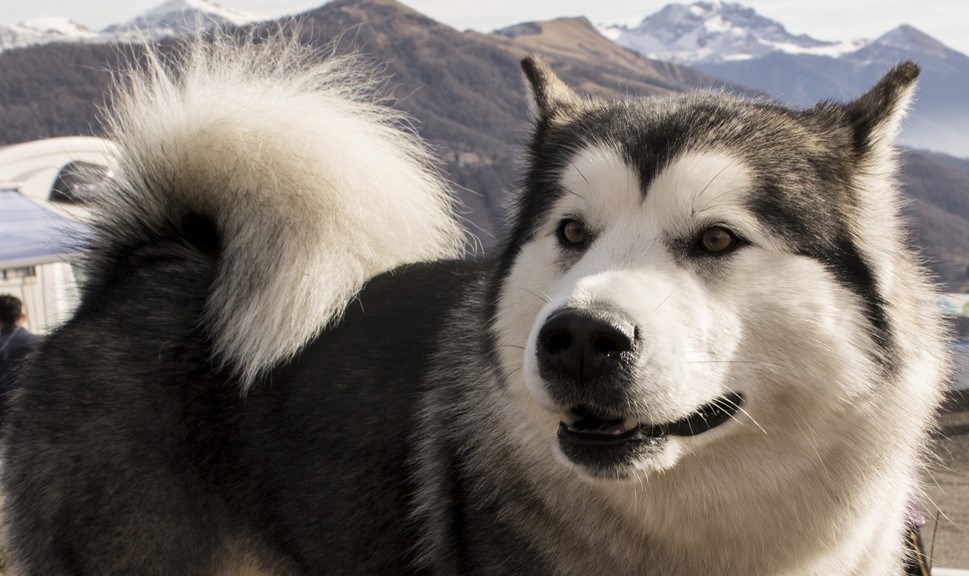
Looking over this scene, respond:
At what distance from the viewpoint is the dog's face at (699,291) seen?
1.77 metres

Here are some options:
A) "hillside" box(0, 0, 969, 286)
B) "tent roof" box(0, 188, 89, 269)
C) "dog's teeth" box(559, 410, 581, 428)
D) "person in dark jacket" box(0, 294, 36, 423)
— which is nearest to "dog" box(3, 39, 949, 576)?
"dog's teeth" box(559, 410, 581, 428)

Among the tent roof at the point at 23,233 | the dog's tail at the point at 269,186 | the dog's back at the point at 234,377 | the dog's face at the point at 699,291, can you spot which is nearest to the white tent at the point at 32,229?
the tent roof at the point at 23,233

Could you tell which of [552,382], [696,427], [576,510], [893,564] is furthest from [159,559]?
[893,564]

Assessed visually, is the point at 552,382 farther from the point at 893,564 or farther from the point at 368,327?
the point at 893,564

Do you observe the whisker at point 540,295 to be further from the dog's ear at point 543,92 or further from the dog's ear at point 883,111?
the dog's ear at point 883,111

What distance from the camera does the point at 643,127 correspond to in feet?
7.16

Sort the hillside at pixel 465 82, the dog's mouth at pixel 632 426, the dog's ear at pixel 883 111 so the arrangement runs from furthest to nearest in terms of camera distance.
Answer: the hillside at pixel 465 82, the dog's ear at pixel 883 111, the dog's mouth at pixel 632 426

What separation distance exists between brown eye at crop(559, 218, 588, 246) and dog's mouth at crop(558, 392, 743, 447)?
17.6 inches

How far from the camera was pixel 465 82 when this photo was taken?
11100cm

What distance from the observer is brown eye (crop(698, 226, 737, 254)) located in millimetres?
1943

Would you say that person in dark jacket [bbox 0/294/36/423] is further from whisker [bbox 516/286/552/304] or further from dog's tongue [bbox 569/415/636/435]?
dog's tongue [bbox 569/415/636/435]

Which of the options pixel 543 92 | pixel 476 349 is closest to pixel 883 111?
pixel 543 92

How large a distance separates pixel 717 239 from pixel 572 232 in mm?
363

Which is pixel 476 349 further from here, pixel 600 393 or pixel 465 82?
pixel 465 82
